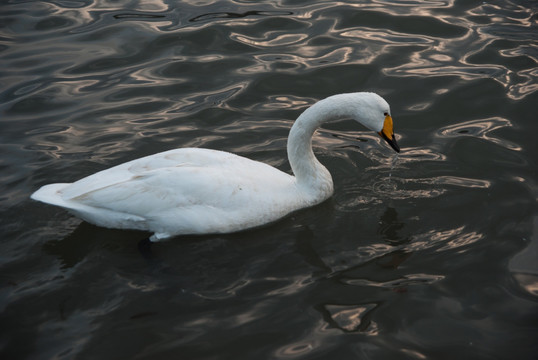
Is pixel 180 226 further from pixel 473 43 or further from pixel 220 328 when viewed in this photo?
pixel 473 43

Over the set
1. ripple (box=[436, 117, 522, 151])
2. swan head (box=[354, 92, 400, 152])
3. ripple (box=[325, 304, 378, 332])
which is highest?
swan head (box=[354, 92, 400, 152])

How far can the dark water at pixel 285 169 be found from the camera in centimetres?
498

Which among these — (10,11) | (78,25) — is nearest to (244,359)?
(78,25)

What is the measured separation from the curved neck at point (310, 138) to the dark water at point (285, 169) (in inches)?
12.4

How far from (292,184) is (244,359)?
224cm

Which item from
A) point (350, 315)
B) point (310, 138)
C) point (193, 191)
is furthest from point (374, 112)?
point (350, 315)

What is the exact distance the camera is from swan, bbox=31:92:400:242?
5.86 m

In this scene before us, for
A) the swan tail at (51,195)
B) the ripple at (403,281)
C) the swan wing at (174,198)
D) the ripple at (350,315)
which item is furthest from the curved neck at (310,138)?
the swan tail at (51,195)

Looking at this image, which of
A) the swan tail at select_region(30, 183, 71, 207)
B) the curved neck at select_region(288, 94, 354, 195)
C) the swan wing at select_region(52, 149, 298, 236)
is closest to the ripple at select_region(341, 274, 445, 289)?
the swan wing at select_region(52, 149, 298, 236)

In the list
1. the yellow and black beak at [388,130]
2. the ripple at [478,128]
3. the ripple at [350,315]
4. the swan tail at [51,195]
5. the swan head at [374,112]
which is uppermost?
the swan head at [374,112]

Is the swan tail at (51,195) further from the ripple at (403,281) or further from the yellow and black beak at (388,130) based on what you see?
the yellow and black beak at (388,130)

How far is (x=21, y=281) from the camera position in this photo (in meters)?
5.56

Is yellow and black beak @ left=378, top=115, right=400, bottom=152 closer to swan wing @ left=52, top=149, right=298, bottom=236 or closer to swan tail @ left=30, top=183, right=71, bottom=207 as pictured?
swan wing @ left=52, top=149, right=298, bottom=236

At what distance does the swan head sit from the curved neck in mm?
110
